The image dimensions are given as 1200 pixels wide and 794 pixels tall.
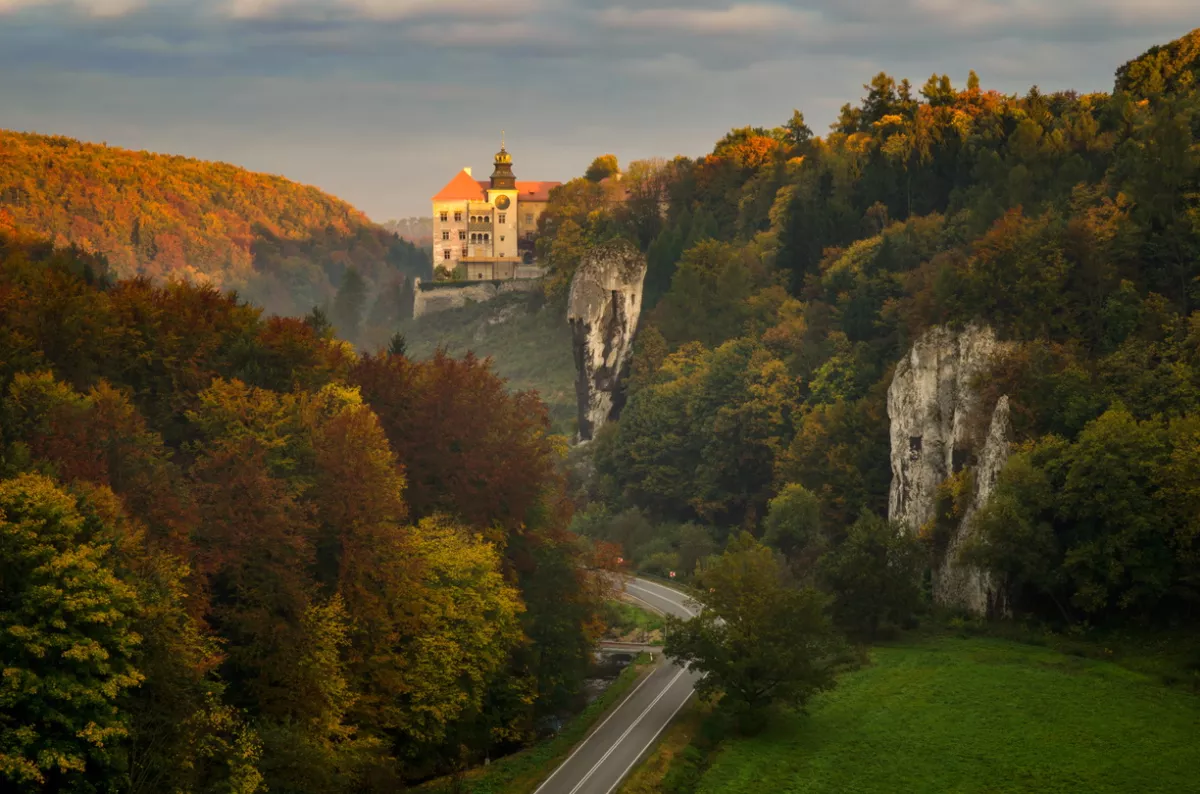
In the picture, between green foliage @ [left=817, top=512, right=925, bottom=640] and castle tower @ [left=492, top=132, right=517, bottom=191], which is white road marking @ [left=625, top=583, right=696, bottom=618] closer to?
green foliage @ [left=817, top=512, right=925, bottom=640]

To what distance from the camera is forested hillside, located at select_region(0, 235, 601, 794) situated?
1335 inches

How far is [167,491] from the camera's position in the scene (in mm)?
41375

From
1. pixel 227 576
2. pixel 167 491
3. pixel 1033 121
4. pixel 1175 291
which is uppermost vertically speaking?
pixel 1033 121

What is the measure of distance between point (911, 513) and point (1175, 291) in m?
14.3

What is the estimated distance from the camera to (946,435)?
2499 inches

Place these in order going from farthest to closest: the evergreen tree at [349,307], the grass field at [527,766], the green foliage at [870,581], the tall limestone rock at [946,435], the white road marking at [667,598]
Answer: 1. the evergreen tree at [349,307]
2. the white road marking at [667,598]
3. the tall limestone rock at [946,435]
4. the green foliage at [870,581]
5. the grass field at [527,766]

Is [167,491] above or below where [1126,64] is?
below

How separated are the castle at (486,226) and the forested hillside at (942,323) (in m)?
24.8

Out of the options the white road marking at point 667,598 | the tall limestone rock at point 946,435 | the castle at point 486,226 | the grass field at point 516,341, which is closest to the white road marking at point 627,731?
the white road marking at point 667,598

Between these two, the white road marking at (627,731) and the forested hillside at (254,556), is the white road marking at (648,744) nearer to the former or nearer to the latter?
the white road marking at (627,731)

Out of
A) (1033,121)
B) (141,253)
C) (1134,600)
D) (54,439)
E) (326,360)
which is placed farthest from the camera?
(141,253)

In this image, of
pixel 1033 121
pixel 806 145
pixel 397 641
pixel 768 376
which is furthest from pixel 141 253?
pixel 397 641

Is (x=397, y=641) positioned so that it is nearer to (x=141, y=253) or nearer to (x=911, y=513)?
(x=911, y=513)

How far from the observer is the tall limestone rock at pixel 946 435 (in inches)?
2258
